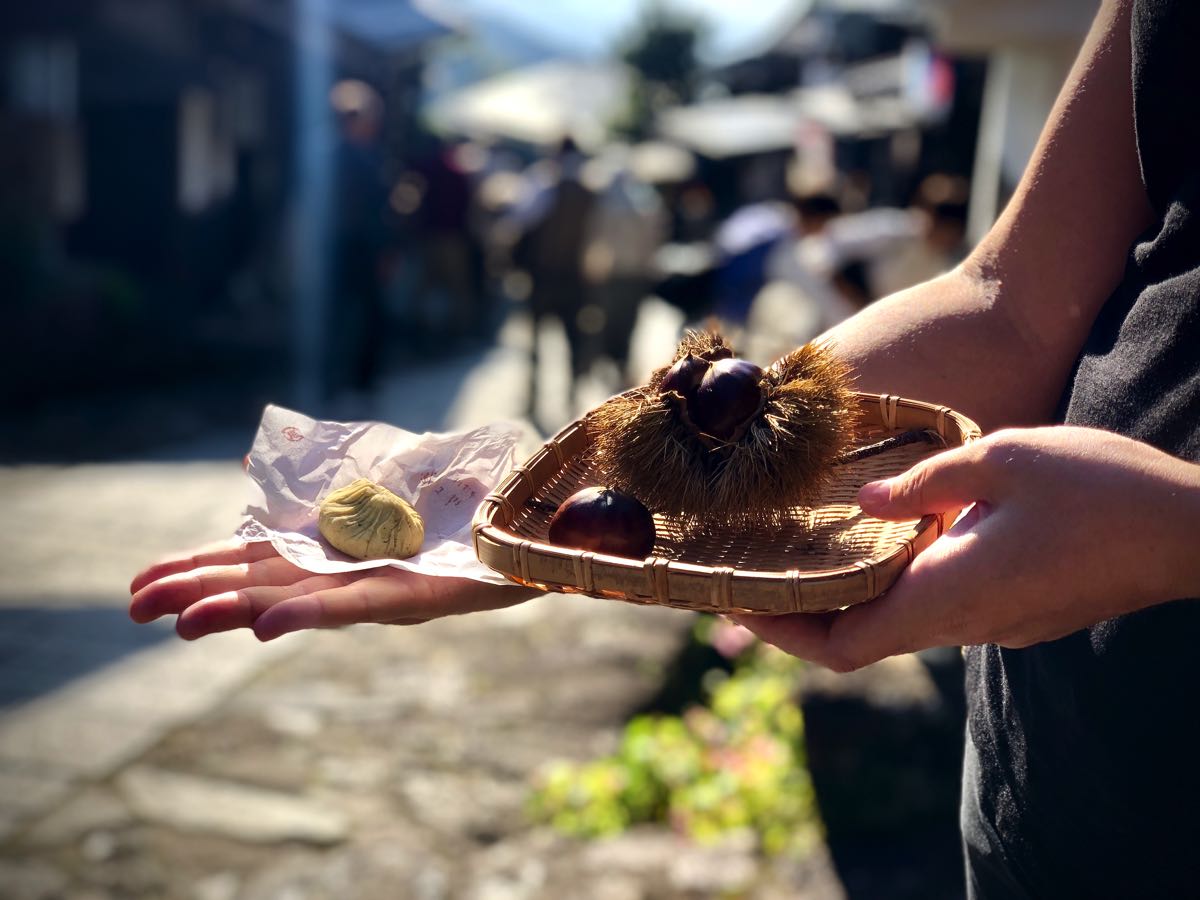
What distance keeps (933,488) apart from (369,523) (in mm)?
875

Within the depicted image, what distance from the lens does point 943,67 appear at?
18.2m

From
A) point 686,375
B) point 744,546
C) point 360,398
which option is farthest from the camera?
point 360,398

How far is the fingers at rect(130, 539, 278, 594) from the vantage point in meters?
1.76

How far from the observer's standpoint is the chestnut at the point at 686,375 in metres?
A: 1.94

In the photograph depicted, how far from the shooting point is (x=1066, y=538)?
1.22 m

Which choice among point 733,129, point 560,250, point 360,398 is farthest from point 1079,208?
point 733,129

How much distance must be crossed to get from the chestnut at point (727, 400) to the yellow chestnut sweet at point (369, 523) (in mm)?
464

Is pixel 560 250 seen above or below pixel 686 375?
below

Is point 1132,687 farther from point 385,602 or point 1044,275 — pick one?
point 385,602

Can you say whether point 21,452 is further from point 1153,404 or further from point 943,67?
point 943,67

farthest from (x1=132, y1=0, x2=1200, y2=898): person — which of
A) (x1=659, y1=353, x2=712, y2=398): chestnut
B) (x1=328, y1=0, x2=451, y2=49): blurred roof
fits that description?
(x1=328, y1=0, x2=451, y2=49): blurred roof

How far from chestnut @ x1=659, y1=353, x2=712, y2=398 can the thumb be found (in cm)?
51

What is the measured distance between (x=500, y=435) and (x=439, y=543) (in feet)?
0.71

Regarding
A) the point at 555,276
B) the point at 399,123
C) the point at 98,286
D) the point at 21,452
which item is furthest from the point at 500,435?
the point at 399,123
